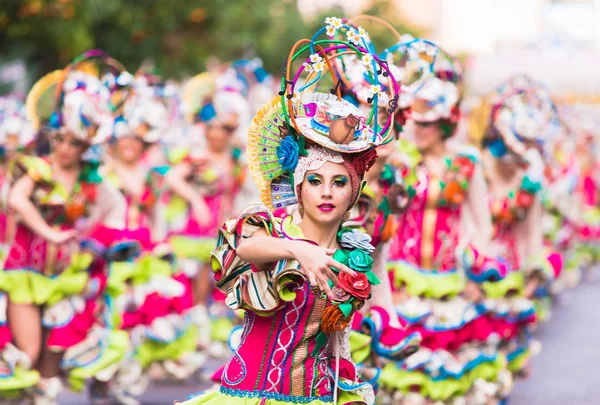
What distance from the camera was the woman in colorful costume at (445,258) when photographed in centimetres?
827

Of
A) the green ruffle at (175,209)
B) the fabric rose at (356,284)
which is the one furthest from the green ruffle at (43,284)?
the fabric rose at (356,284)

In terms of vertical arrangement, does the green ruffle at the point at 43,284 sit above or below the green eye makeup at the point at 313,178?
below

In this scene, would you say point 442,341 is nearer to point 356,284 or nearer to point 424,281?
point 424,281

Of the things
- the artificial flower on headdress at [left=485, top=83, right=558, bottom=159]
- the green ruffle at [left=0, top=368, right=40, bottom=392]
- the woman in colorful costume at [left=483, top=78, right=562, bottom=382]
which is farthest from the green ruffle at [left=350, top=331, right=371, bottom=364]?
the artificial flower on headdress at [left=485, top=83, right=558, bottom=159]

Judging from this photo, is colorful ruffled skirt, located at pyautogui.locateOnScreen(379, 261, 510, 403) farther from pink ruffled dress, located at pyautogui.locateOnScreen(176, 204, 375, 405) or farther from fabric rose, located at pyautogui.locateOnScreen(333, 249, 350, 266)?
fabric rose, located at pyautogui.locateOnScreen(333, 249, 350, 266)

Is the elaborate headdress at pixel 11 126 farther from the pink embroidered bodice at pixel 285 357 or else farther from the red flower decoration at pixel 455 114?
the pink embroidered bodice at pixel 285 357

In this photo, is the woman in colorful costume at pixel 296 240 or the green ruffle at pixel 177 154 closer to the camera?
the woman in colorful costume at pixel 296 240

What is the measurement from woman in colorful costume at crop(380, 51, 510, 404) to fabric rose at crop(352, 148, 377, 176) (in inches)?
123

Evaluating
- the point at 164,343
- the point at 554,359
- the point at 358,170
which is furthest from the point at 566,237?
the point at 358,170

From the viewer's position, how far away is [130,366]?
938 cm

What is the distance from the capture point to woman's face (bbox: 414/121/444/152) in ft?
27.7

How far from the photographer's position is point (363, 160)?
5.10m

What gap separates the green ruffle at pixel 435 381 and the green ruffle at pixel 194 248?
372cm

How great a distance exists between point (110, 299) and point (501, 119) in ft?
11.4
